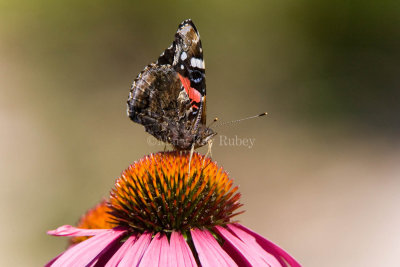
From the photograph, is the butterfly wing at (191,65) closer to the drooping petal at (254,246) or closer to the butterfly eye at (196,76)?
the butterfly eye at (196,76)

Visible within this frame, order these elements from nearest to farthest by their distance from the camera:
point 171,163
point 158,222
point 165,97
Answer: point 158,222, point 171,163, point 165,97

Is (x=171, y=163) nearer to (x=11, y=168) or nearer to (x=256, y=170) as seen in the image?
(x=256, y=170)

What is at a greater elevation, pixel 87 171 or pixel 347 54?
pixel 347 54

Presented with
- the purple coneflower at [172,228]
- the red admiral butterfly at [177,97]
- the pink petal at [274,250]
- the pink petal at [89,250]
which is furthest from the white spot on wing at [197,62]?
the pink petal at [89,250]

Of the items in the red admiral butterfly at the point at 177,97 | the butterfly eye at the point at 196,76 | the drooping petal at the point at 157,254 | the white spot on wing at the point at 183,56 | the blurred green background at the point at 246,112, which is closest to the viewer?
the drooping petal at the point at 157,254

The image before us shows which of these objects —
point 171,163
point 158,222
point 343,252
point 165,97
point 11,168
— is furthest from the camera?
point 11,168

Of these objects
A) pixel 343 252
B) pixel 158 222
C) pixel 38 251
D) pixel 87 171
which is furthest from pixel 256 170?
pixel 158 222

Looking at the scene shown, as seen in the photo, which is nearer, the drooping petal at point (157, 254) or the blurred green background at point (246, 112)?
the drooping petal at point (157, 254)

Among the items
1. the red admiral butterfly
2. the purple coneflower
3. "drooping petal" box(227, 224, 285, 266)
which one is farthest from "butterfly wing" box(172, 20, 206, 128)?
"drooping petal" box(227, 224, 285, 266)

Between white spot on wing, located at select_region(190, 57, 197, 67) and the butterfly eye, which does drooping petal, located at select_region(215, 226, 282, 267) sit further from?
white spot on wing, located at select_region(190, 57, 197, 67)
